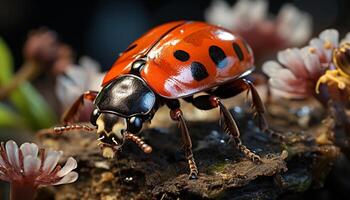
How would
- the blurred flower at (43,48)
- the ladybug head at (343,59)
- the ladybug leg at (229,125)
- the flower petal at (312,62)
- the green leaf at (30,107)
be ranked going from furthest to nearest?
1. the blurred flower at (43,48)
2. the green leaf at (30,107)
3. the flower petal at (312,62)
4. the ladybug head at (343,59)
5. the ladybug leg at (229,125)

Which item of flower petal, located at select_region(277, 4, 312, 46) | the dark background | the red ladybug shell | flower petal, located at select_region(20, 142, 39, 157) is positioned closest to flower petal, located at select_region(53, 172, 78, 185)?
flower petal, located at select_region(20, 142, 39, 157)

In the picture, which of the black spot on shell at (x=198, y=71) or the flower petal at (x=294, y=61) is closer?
the black spot on shell at (x=198, y=71)

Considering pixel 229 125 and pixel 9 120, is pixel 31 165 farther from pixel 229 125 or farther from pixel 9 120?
pixel 9 120

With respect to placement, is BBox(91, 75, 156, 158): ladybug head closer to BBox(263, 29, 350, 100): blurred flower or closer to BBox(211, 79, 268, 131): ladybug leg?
BBox(211, 79, 268, 131): ladybug leg

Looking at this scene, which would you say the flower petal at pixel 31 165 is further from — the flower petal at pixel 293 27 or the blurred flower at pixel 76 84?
the flower petal at pixel 293 27

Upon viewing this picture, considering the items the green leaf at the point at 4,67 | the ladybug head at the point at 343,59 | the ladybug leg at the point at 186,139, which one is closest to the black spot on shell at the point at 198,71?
the ladybug leg at the point at 186,139

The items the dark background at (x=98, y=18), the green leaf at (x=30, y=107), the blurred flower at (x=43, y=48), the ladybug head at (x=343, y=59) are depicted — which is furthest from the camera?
the dark background at (x=98, y=18)
